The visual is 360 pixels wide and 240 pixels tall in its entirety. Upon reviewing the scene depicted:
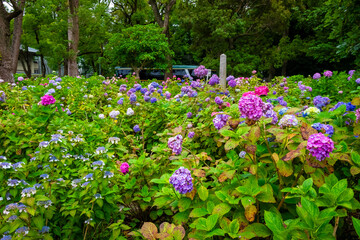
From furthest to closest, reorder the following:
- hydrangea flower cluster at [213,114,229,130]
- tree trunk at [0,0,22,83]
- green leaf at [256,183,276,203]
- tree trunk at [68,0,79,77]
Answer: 1. tree trunk at [68,0,79,77]
2. tree trunk at [0,0,22,83]
3. hydrangea flower cluster at [213,114,229,130]
4. green leaf at [256,183,276,203]

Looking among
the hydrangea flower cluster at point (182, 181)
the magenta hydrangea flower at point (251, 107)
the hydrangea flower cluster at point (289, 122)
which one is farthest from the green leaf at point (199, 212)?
the hydrangea flower cluster at point (289, 122)

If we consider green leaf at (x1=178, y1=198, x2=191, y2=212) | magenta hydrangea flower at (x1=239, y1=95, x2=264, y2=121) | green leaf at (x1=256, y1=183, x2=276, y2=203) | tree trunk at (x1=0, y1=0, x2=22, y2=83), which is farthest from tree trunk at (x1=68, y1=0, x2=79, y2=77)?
green leaf at (x1=256, y1=183, x2=276, y2=203)

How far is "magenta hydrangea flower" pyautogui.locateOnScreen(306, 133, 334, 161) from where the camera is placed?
1.20 metres

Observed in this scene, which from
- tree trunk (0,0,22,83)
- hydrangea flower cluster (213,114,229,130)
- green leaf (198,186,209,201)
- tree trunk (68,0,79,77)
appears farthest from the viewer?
tree trunk (68,0,79,77)

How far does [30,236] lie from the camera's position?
1.57m

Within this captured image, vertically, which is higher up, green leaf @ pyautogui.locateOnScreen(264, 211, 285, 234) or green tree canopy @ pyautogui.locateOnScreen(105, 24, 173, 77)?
green tree canopy @ pyautogui.locateOnScreen(105, 24, 173, 77)

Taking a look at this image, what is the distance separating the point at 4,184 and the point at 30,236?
48 centimetres

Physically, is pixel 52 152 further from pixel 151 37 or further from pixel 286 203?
pixel 151 37

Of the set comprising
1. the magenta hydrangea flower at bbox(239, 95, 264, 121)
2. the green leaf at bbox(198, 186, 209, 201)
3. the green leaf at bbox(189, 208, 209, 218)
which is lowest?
the green leaf at bbox(189, 208, 209, 218)

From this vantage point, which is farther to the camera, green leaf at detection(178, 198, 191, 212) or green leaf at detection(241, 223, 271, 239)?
green leaf at detection(178, 198, 191, 212)

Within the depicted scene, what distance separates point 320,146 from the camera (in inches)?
47.6

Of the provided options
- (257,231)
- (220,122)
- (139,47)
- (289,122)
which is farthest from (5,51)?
(257,231)

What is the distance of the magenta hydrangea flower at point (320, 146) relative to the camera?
1204 millimetres

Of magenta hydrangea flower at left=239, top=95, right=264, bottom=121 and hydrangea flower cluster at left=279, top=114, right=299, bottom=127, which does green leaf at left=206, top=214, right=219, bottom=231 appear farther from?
hydrangea flower cluster at left=279, top=114, right=299, bottom=127
